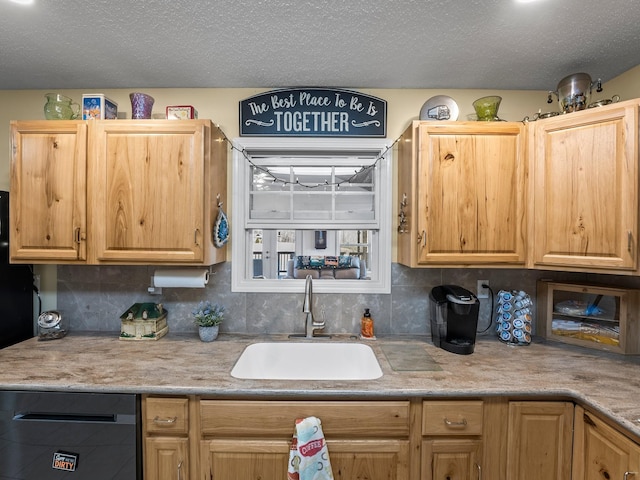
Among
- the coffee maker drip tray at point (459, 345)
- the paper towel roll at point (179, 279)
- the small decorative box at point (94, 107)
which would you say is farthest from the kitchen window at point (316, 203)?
the small decorative box at point (94, 107)

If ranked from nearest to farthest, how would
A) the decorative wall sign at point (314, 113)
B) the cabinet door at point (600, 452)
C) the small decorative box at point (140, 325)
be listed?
the cabinet door at point (600, 452)
the small decorative box at point (140, 325)
the decorative wall sign at point (314, 113)

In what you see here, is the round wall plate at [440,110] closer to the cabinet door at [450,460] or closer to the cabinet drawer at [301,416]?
the cabinet drawer at [301,416]

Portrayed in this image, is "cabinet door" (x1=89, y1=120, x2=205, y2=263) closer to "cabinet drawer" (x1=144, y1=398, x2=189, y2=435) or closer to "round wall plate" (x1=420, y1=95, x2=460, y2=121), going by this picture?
"cabinet drawer" (x1=144, y1=398, x2=189, y2=435)

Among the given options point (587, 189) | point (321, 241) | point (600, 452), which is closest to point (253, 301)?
point (321, 241)

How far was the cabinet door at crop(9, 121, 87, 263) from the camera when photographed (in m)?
1.67

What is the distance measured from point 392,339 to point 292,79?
5.32ft

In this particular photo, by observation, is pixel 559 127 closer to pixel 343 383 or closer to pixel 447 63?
pixel 447 63

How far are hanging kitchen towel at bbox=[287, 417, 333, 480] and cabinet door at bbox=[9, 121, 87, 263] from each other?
4.66 ft

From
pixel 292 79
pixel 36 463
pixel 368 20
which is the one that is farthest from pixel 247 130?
pixel 36 463

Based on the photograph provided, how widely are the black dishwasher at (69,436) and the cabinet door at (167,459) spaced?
0.15 feet

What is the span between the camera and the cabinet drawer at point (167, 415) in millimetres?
1308

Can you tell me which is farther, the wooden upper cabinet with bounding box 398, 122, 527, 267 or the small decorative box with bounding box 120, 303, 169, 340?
the small decorative box with bounding box 120, 303, 169, 340

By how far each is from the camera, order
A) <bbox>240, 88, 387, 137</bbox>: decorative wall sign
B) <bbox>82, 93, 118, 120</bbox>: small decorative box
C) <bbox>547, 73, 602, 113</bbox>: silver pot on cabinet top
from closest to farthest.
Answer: <bbox>547, 73, 602, 113</bbox>: silver pot on cabinet top < <bbox>82, 93, 118, 120</bbox>: small decorative box < <bbox>240, 88, 387, 137</bbox>: decorative wall sign

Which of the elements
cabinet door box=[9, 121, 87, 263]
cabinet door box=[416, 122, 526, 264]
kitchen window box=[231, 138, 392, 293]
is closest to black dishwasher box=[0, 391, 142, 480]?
cabinet door box=[9, 121, 87, 263]
